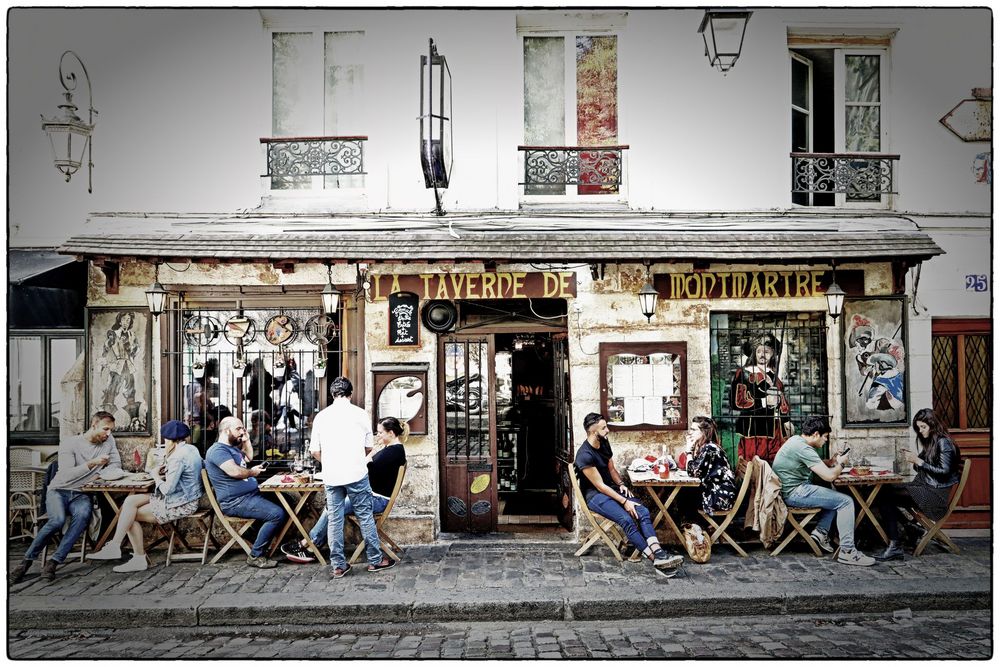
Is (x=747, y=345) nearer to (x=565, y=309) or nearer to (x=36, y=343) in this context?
(x=565, y=309)

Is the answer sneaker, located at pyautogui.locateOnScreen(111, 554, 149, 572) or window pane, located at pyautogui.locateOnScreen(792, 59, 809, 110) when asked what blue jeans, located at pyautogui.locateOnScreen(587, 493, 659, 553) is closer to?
sneaker, located at pyautogui.locateOnScreen(111, 554, 149, 572)

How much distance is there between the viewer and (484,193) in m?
6.68

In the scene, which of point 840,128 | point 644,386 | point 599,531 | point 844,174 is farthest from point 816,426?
point 840,128

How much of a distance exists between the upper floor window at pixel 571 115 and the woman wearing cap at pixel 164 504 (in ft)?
13.6

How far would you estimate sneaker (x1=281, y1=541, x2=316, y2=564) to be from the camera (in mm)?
6141

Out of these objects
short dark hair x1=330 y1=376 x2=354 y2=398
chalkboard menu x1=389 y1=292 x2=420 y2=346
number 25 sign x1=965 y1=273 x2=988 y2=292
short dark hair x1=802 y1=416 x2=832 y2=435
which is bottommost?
short dark hair x1=802 y1=416 x2=832 y2=435

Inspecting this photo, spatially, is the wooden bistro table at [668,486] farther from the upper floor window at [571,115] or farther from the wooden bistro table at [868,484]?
the upper floor window at [571,115]

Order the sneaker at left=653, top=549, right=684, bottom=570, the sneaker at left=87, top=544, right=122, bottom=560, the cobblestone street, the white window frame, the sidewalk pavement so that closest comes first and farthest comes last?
1. the cobblestone street
2. the sidewalk pavement
3. the sneaker at left=653, top=549, right=684, bottom=570
4. the sneaker at left=87, top=544, right=122, bottom=560
5. the white window frame

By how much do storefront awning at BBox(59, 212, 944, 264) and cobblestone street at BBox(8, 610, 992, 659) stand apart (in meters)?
3.13

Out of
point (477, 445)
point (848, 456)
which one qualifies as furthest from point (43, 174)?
point (848, 456)

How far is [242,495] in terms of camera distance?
20.2 feet

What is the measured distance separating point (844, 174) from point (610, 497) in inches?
158

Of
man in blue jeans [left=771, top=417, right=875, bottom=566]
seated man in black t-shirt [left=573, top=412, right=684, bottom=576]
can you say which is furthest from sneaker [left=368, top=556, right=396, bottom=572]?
man in blue jeans [left=771, top=417, right=875, bottom=566]

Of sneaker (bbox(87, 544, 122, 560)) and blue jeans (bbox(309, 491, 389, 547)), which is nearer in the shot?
blue jeans (bbox(309, 491, 389, 547))
